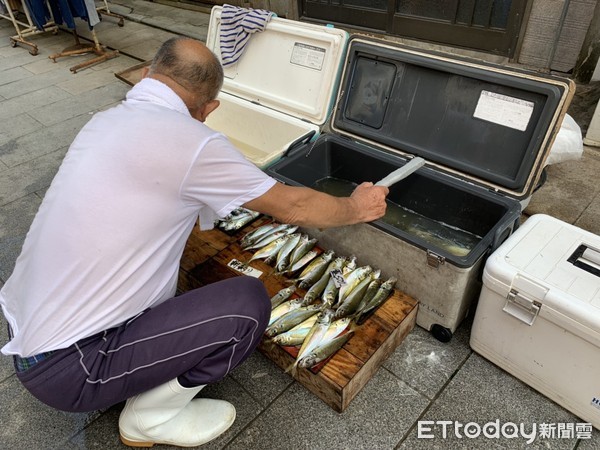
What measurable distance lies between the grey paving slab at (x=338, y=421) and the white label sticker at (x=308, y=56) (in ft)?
7.67

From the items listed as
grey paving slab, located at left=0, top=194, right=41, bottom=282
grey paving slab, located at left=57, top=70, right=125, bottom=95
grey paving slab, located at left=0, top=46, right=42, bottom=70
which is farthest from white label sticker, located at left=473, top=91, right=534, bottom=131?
grey paving slab, located at left=0, top=46, right=42, bottom=70

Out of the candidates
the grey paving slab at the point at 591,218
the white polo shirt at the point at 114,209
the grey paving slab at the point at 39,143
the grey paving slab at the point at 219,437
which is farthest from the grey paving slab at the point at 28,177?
the grey paving slab at the point at 591,218

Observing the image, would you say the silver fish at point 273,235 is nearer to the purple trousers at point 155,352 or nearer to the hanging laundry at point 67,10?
the purple trousers at point 155,352

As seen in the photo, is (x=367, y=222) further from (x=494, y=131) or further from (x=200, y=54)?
(x=200, y=54)

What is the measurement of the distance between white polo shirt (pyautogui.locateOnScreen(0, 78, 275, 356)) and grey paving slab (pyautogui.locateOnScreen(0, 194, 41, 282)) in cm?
199

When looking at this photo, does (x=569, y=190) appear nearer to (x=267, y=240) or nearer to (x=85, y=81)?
(x=267, y=240)

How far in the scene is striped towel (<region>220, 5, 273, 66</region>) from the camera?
3.60m

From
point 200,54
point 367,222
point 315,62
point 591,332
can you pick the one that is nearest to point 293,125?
point 315,62

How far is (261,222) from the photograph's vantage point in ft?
10.5

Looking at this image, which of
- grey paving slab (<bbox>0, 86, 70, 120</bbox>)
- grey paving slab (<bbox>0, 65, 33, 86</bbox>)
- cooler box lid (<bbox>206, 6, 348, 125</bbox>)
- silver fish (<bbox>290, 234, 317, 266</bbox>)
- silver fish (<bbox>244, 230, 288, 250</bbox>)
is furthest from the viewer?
grey paving slab (<bbox>0, 65, 33, 86</bbox>)

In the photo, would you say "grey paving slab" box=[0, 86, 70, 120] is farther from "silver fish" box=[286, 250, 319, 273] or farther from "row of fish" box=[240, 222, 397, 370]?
"silver fish" box=[286, 250, 319, 273]

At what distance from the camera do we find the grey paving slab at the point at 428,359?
2381 mm

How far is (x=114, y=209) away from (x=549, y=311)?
6.18 ft

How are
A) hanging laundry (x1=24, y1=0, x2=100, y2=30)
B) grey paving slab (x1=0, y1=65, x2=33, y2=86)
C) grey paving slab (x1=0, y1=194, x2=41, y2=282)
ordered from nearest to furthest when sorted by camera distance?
grey paving slab (x1=0, y1=194, x2=41, y2=282) < hanging laundry (x1=24, y1=0, x2=100, y2=30) < grey paving slab (x1=0, y1=65, x2=33, y2=86)
